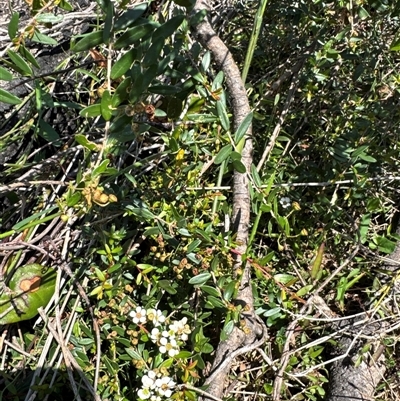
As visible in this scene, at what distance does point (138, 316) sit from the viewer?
4.60ft

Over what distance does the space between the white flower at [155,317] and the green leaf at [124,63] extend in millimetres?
641

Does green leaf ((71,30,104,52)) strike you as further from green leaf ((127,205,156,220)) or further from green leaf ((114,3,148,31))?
green leaf ((127,205,156,220))

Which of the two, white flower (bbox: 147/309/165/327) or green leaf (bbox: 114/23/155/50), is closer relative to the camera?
green leaf (bbox: 114/23/155/50)

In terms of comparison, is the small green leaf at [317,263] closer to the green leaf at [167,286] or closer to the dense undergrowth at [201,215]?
the dense undergrowth at [201,215]

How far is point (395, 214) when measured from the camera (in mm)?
1754

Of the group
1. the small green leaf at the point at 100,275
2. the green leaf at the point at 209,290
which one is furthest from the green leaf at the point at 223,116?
the small green leaf at the point at 100,275

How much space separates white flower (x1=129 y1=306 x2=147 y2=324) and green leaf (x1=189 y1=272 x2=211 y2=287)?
180 mm

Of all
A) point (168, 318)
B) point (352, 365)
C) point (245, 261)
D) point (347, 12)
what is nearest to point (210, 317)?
point (168, 318)

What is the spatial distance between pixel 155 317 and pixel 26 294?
15.7 inches

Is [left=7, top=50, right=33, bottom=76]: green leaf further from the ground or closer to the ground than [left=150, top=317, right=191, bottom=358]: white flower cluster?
further from the ground

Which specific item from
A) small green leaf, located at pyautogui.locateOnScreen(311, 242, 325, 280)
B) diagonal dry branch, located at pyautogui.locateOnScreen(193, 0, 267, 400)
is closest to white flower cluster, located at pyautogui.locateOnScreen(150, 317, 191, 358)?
diagonal dry branch, located at pyautogui.locateOnScreen(193, 0, 267, 400)

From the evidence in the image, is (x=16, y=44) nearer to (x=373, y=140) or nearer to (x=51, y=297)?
(x=51, y=297)

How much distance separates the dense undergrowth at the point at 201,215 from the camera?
1369 mm

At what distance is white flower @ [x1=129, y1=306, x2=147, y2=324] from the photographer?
140 cm
